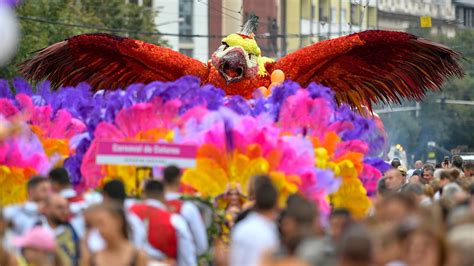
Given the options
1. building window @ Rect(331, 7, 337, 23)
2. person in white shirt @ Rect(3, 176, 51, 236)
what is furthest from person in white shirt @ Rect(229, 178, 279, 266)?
building window @ Rect(331, 7, 337, 23)

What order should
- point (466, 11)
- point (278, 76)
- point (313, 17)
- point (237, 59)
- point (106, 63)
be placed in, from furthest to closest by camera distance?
point (466, 11) → point (313, 17) → point (106, 63) → point (278, 76) → point (237, 59)

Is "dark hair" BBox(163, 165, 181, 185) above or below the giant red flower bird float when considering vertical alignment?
below

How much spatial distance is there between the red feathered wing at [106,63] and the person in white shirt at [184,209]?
27.2 ft

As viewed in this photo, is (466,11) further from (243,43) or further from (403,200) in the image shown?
(403,200)

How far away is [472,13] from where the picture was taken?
107312mm

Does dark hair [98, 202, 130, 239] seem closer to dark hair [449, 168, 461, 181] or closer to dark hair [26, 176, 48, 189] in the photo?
dark hair [26, 176, 48, 189]

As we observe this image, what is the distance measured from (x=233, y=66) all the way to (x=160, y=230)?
8.53m

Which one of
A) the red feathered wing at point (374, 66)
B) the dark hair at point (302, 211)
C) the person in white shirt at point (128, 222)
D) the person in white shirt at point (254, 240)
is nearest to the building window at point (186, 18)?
the red feathered wing at point (374, 66)

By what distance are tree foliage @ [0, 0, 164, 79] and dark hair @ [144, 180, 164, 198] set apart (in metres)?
19.2

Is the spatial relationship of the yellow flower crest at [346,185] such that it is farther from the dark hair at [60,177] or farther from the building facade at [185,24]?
the building facade at [185,24]

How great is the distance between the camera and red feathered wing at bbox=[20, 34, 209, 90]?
864 inches

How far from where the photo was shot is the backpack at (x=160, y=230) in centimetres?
1307

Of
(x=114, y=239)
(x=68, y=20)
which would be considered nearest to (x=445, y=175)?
(x=114, y=239)

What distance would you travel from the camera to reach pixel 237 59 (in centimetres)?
2136
